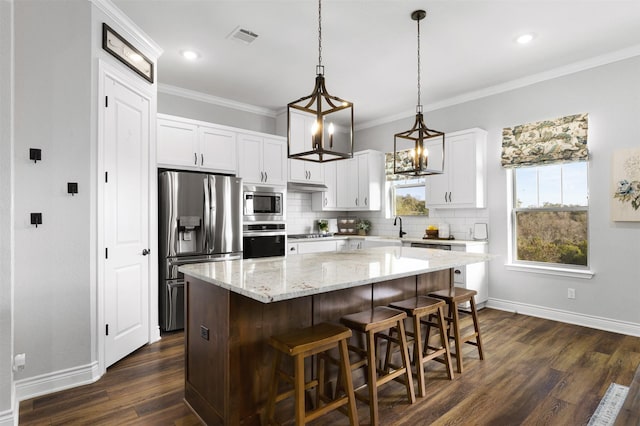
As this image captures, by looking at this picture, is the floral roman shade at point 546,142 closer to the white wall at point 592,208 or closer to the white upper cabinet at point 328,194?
the white wall at point 592,208

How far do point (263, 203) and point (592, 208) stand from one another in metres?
3.87

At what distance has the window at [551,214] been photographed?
157 inches

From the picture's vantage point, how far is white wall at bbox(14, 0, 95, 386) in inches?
93.5

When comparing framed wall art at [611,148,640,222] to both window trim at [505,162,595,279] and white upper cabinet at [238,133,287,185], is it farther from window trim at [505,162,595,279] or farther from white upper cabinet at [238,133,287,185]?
white upper cabinet at [238,133,287,185]

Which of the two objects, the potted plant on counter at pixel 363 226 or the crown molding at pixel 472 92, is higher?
the crown molding at pixel 472 92

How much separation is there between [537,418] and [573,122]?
325 cm

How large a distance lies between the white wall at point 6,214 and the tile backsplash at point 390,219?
13.1 ft

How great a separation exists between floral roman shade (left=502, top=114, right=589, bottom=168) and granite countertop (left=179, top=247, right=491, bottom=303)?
1.97 metres

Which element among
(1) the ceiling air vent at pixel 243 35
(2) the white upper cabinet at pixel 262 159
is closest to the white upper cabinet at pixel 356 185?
(2) the white upper cabinet at pixel 262 159

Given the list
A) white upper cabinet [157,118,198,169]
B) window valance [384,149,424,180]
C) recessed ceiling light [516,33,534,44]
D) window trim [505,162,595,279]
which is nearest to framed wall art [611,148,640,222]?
window trim [505,162,595,279]

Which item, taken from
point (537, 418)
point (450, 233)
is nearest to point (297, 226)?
point (450, 233)

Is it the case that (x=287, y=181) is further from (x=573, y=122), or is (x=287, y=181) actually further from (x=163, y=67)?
(x=573, y=122)

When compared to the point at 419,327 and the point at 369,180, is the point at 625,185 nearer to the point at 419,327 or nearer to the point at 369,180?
the point at 419,327

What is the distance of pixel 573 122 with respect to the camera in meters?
3.92
